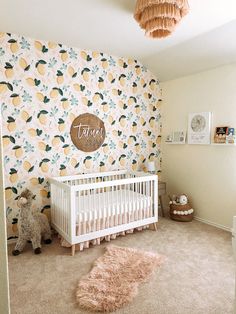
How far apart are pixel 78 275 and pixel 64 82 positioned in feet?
7.58

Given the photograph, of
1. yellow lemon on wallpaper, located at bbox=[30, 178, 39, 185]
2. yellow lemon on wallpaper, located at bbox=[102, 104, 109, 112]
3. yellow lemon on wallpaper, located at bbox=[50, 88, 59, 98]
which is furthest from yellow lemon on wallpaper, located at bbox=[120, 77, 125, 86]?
yellow lemon on wallpaper, located at bbox=[30, 178, 39, 185]

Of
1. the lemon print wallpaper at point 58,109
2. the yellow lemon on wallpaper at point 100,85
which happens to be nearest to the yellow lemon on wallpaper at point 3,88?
the lemon print wallpaper at point 58,109

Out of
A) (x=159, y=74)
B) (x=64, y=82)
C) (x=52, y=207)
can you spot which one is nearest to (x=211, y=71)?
(x=159, y=74)

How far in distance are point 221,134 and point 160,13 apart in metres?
1.91

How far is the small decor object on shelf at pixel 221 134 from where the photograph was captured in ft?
10.2

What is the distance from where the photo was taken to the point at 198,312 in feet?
5.47

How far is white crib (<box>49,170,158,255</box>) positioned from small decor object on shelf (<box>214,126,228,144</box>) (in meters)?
0.99

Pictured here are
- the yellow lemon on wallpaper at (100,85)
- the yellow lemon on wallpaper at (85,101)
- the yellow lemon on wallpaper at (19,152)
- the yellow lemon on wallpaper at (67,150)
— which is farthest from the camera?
the yellow lemon on wallpaper at (100,85)

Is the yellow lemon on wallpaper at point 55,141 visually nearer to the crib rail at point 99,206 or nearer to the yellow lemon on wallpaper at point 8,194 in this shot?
the crib rail at point 99,206

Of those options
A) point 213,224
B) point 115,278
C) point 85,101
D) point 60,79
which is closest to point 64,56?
point 60,79

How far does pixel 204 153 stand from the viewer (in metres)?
3.46

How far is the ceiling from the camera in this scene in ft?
7.03

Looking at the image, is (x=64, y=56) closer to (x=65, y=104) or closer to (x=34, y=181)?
(x=65, y=104)

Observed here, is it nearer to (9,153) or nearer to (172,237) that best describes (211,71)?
(172,237)
